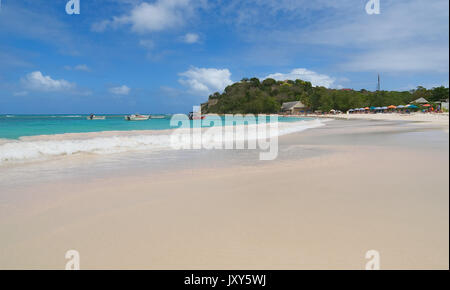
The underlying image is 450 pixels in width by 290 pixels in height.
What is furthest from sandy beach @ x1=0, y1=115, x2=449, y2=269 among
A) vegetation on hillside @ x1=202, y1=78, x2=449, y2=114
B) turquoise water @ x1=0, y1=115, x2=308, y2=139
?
vegetation on hillside @ x1=202, y1=78, x2=449, y2=114

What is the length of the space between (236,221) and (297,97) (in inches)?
5446

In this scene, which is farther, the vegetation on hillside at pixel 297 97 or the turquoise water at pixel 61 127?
the vegetation on hillside at pixel 297 97

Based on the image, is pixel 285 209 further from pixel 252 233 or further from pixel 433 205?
pixel 433 205

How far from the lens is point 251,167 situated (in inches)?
245

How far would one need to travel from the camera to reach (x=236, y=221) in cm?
298

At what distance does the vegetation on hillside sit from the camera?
86.8 metres

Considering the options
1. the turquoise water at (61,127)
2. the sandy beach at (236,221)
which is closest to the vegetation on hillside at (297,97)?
the turquoise water at (61,127)

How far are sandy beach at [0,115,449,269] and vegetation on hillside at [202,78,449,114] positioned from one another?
80.4 meters

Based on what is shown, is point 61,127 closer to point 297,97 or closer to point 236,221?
point 236,221

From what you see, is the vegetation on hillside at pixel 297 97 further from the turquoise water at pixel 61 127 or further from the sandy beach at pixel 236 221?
the sandy beach at pixel 236 221

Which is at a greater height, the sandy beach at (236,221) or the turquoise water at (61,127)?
the turquoise water at (61,127)

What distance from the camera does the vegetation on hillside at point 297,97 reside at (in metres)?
86.8

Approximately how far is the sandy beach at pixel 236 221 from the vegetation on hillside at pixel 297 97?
80.4 meters

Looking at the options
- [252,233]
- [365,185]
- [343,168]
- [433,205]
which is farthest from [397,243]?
[343,168]
